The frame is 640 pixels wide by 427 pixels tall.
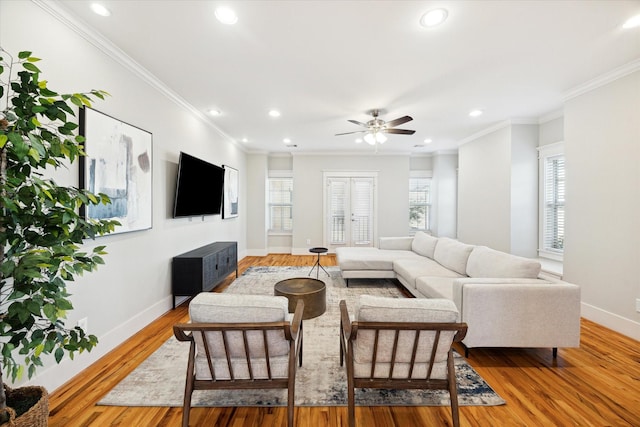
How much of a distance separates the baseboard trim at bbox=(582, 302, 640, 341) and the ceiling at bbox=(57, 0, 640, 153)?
2.60 m

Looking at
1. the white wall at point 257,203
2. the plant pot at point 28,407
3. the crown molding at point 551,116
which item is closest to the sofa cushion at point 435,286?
the plant pot at point 28,407

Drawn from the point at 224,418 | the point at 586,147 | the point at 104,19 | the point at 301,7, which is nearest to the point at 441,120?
the point at 586,147

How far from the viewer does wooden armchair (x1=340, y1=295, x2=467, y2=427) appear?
1.55 metres

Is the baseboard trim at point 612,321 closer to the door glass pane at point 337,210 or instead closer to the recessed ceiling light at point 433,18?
the recessed ceiling light at point 433,18

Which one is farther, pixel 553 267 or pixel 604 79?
pixel 553 267

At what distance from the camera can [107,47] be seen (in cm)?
241

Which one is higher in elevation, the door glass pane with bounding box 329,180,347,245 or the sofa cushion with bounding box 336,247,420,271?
the door glass pane with bounding box 329,180,347,245

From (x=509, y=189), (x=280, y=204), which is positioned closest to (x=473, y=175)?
(x=509, y=189)

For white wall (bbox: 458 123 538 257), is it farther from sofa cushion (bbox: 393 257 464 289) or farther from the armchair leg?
the armchair leg

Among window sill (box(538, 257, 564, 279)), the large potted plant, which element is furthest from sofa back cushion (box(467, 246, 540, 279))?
the large potted plant

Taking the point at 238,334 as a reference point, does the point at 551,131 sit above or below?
above

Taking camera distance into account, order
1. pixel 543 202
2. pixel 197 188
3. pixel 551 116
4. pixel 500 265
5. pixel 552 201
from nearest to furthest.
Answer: pixel 500 265 → pixel 197 188 → pixel 551 116 → pixel 552 201 → pixel 543 202

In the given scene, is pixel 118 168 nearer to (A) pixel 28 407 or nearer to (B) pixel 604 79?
(A) pixel 28 407

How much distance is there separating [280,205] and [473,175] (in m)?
4.66
